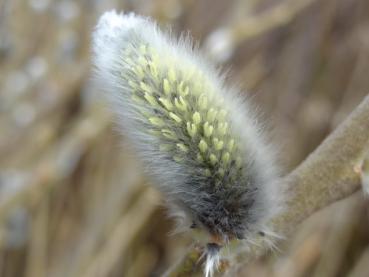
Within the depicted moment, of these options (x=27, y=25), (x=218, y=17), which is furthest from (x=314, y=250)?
(x=27, y=25)

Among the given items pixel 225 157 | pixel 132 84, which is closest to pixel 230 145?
pixel 225 157

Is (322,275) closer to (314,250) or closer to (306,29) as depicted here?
(314,250)

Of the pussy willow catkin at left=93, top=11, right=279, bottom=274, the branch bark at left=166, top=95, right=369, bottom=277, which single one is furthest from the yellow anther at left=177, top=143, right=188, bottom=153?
the branch bark at left=166, top=95, right=369, bottom=277

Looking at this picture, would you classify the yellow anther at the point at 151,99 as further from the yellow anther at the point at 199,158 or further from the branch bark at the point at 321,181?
the branch bark at the point at 321,181

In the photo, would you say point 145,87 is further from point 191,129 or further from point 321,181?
point 321,181

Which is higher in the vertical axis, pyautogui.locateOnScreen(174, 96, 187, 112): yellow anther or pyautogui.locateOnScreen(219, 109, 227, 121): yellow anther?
pyautogui.locateOnScreen(219, 109, 227, 121): yellow anther

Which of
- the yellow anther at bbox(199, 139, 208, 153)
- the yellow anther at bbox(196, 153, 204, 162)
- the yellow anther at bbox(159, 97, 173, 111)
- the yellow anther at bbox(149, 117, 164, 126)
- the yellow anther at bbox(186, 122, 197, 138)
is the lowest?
the yellow anther at bbox(196, 153, 204, 162)

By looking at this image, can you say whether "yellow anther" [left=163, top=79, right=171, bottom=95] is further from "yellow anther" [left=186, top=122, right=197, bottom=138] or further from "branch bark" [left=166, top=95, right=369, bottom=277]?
"branch bark" [left=166, top=95, right=369, bottom=277]

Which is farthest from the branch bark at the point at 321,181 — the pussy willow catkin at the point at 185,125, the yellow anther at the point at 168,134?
the yellow anther at the point at 168,134
